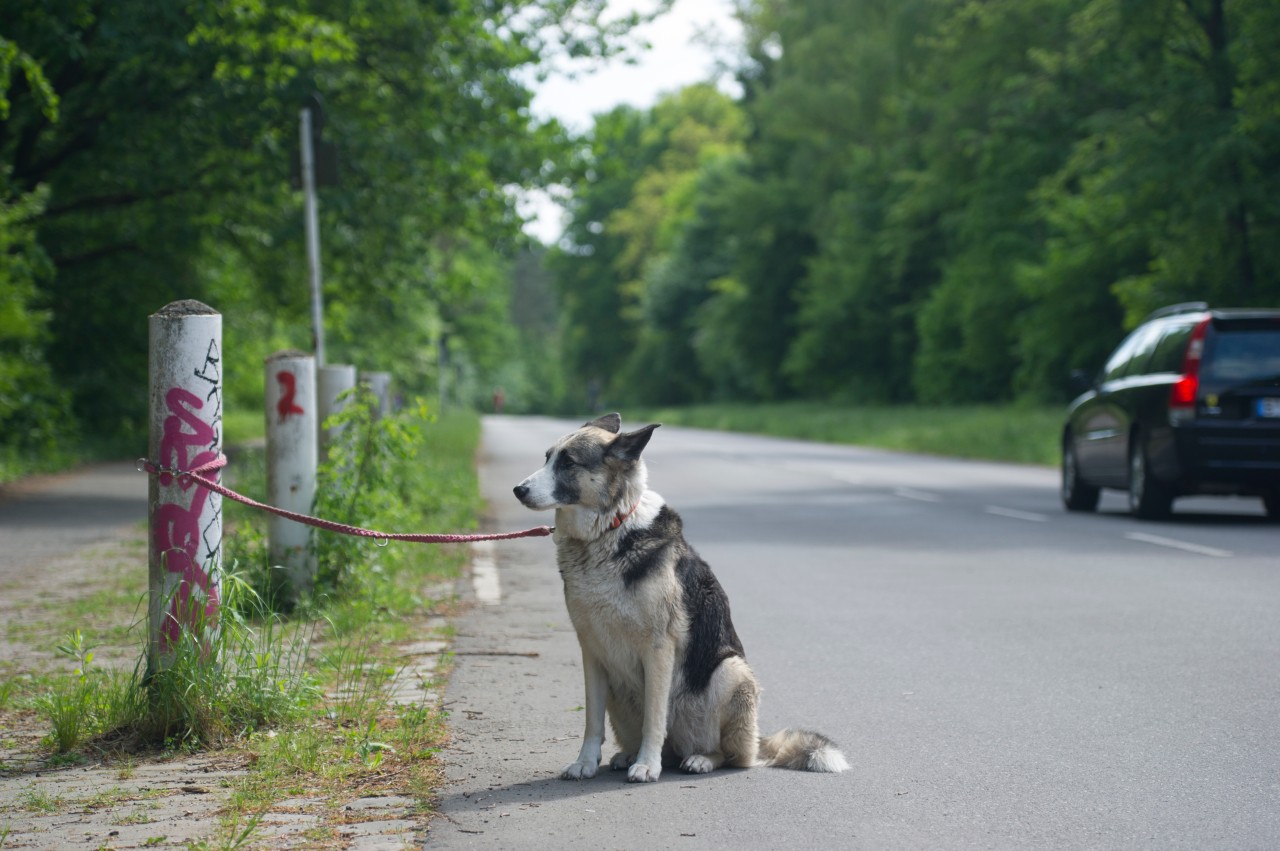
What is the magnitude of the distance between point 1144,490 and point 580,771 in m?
11.0

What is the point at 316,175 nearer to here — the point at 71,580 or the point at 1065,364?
the point at 71,580

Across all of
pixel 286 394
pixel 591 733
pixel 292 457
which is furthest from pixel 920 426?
pixel 591 733

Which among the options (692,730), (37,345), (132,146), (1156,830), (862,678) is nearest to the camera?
(1156,830)

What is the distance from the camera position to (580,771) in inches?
209

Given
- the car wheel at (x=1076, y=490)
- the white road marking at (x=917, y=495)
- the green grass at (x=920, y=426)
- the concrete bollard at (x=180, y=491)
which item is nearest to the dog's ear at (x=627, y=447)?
the concrete bollard at (x=180, y=491)

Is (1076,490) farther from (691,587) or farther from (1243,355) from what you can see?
(691,587)

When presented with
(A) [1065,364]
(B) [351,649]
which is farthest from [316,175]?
(A) [1065,364]

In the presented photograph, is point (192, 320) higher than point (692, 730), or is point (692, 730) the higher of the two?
point (192, 320)

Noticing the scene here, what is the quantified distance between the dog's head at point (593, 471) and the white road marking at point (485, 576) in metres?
5.01

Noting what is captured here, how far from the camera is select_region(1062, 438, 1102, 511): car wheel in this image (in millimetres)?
16812

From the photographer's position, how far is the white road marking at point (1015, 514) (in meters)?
15.7

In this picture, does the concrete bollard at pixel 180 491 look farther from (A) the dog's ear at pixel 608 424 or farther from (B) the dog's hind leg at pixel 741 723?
(B) the dog's hind leg at pixel 741 723

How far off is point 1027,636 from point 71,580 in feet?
21.4

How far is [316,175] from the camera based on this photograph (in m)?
15.8
